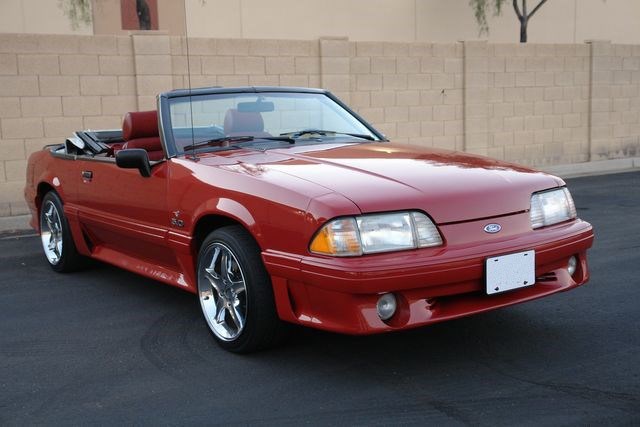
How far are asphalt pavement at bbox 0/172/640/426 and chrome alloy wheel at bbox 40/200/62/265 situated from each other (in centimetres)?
88

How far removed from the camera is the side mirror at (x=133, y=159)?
4536mm

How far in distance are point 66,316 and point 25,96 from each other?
502 cm

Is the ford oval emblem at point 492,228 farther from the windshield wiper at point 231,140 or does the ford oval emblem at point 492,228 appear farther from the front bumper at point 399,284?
the windshield wiper at point 231,140

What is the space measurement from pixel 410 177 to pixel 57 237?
3.49 meters

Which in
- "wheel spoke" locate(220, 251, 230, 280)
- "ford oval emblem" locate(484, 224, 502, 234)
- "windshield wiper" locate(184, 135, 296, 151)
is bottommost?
"wheel spoke" locate(220, 251, 230, 280)

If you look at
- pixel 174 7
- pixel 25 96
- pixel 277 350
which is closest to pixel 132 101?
pixel 25 96

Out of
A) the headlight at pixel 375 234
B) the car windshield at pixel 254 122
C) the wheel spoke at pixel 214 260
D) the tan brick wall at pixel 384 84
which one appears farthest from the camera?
the tan brick wall at pixel 384 84

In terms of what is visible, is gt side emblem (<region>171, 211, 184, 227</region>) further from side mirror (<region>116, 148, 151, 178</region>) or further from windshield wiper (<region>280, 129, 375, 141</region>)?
windshield wiper (<region>280, 129, 375, 141</region>)

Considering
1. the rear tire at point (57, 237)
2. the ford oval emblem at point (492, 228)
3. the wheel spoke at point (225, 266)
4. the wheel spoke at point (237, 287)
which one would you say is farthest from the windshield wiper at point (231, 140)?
the rear tire at point (57, 237)

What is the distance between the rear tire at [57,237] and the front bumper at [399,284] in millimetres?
2773

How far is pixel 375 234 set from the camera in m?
3.50

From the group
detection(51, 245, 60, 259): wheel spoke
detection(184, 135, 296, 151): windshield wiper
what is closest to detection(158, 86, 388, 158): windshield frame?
detection(184, 135, 296, 151): windshield wiper

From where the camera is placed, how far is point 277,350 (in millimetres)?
4105

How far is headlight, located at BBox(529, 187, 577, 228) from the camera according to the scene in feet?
12.9
